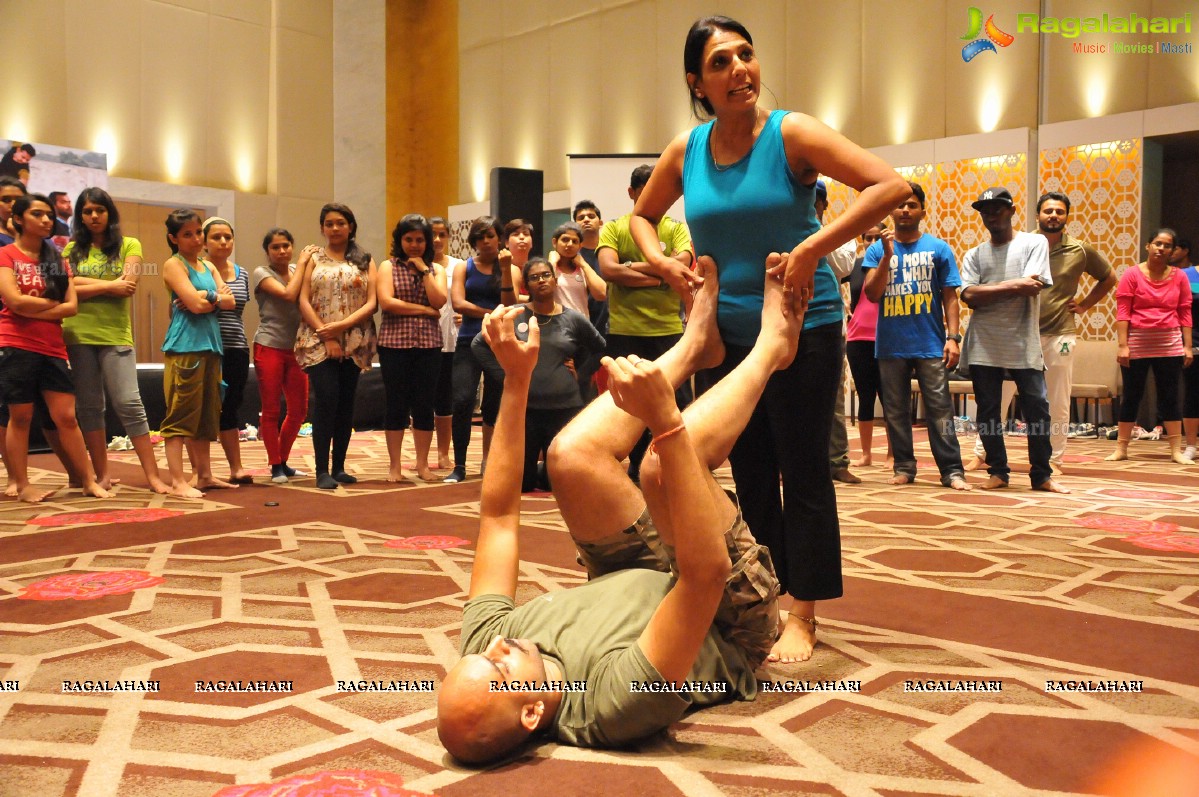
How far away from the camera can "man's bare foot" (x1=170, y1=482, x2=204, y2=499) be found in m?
4.66

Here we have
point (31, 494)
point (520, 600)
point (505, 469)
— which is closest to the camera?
point (505, 469)

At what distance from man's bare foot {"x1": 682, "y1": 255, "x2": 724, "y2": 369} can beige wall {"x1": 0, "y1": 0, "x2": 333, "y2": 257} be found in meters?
10.6

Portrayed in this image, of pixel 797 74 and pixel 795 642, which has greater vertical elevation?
pixel 797 74

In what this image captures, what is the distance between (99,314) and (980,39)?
815 centimetres

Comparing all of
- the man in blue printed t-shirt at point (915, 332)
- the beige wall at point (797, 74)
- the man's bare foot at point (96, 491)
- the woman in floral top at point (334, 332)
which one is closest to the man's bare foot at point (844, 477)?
the man in blue printed t-shirt at point (915, 332)

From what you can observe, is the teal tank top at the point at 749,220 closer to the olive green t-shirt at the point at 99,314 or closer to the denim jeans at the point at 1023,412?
the denim jeans at the point at 1023,412

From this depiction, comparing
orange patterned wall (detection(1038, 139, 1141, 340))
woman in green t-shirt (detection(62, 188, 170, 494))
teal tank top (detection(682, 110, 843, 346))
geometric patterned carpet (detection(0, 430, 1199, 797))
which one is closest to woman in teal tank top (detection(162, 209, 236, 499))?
woman in green t-shirt (detection(62, 188, 170, 494))

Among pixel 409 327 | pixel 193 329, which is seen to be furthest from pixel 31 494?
pixel 409 327

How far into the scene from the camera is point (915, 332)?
5.04 m

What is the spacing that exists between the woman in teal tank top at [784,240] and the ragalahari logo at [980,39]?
815 cm

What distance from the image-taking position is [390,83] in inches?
551

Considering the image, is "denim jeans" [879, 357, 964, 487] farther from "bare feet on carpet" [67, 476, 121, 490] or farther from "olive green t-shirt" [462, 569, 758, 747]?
"bare feet on carpet" [67, 476, 121, 490]

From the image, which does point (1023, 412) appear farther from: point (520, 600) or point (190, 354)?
point (190, 354)

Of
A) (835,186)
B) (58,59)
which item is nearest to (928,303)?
(835,186)
